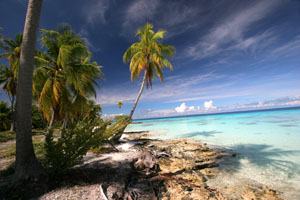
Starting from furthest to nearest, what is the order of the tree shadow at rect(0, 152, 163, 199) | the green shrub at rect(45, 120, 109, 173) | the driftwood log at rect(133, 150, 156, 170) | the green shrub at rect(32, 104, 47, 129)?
the green shrub at rect(32, 104, 47, 129)
the driftwood log at rect(133, 150, 156, 170)
the green shrub at rect(45, 120, 109, 173)
the tree shadow at rect(0, 152, 163, 199)

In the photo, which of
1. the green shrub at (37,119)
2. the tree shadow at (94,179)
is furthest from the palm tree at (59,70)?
the green shrub at (37,119)

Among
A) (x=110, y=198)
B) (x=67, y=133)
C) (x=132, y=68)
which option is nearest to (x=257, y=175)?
(x=110, y=198)

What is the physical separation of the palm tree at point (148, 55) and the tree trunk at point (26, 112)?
7.35 meters

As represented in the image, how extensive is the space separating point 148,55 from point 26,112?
30.4 feet

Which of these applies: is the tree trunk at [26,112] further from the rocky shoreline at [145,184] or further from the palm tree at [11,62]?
the palm tree at [11,62]

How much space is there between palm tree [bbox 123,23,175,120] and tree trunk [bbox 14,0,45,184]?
24.1 ft

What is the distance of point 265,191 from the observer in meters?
3.50

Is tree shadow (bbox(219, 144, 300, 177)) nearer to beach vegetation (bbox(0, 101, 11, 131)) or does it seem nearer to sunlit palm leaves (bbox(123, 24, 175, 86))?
sunlit palm leaves (bbox(123, 24, 175, 86))

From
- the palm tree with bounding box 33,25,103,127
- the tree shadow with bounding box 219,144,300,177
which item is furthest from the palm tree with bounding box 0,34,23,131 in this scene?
the tree shadow with bounding box 219,144,300,177

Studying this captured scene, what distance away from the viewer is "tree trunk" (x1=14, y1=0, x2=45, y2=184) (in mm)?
2563

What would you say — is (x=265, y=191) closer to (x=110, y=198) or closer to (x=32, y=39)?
(x=110, y=198)

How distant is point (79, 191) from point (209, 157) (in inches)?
228

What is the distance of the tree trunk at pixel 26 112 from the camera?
8.41 feet

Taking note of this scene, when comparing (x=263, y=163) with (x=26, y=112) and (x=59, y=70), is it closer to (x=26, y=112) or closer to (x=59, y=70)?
(x=26, y=112)
